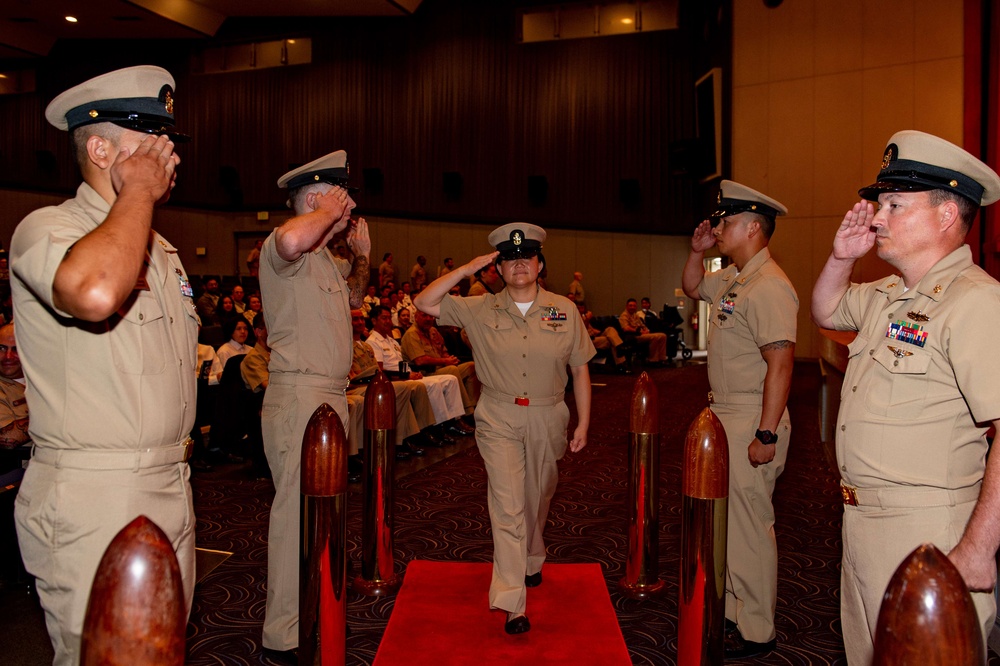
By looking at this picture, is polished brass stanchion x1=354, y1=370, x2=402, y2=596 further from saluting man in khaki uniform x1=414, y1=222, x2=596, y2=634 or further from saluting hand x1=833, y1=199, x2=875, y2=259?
saluting hand x1=833, y1=199, x2=875, y2=259

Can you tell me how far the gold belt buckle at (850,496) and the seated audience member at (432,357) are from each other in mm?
6120

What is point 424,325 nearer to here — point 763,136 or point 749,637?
point 749,637

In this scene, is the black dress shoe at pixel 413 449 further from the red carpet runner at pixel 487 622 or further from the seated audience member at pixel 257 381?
the red carpet runner at pixel 487 622

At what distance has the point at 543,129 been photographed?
1772 centimetres

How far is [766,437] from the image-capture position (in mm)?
2957

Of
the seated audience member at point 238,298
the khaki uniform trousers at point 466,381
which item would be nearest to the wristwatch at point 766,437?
the khaki uniform trousers at point 466,381

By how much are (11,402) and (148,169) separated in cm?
281

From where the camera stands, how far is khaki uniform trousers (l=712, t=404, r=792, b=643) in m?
3.05

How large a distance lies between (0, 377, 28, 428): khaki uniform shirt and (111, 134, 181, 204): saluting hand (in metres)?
2.63

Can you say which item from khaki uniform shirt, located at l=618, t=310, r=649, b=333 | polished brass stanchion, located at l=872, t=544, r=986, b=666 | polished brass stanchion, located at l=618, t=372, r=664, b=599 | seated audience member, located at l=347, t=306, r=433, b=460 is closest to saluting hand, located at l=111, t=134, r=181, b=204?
polished brass stanchion, located at l=872, t=544, r=986, b=666

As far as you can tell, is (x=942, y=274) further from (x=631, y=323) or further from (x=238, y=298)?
(x=631, y=323)

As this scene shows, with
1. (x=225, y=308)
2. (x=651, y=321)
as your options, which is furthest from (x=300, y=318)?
(x=651, y=321)

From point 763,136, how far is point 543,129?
6.22m

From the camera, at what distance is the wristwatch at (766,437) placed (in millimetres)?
2955
